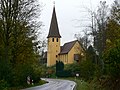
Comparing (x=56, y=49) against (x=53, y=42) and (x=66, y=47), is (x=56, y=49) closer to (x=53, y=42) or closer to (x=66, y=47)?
Result: (x=66, y=47)

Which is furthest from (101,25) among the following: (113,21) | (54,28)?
(54,28)

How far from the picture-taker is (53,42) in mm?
134375

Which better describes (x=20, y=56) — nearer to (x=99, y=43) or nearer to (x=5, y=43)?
(x=5, y=43)

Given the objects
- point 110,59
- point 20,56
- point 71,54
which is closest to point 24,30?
point 20,56

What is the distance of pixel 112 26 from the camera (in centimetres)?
3550

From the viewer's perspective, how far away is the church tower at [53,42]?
132000 millimetres

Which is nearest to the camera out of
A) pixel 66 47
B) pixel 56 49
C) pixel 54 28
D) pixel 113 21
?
pixel 113 21

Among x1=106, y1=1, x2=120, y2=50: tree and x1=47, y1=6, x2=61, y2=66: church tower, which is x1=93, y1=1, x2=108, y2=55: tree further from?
x1=47, y1=6, x2=61, y2=66: church tower

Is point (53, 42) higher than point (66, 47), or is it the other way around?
point (53, 42)

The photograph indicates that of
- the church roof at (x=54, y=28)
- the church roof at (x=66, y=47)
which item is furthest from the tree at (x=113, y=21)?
the church roof at (x=54, y=28)

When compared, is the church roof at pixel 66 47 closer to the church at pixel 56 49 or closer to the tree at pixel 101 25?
the church at pixel 56 49

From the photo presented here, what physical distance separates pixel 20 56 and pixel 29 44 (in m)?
2.85

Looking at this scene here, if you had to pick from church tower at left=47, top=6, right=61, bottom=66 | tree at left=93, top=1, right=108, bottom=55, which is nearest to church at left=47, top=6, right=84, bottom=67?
church tower at left=47, top=6, right=61, bottom=66

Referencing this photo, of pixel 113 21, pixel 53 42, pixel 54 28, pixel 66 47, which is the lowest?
pixel 113 21
